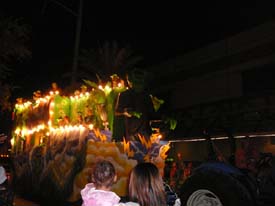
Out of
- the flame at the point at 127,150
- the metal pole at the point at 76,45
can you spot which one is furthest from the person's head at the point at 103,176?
the metal pole at the point at 76,45

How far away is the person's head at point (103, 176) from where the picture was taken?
387 centimetres

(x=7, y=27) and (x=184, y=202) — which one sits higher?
(x=7, y=27)

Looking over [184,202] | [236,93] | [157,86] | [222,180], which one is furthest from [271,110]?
[157,86]

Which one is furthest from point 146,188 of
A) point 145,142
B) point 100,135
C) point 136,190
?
point 100,135

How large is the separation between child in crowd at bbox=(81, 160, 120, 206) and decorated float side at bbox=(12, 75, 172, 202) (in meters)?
5.30

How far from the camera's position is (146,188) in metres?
3.68

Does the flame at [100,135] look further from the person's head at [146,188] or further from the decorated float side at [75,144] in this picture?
the person's head at [146,188]

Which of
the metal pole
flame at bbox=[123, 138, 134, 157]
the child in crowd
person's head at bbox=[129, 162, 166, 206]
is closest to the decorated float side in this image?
flame at bbox=[123, 138, 134, 157]

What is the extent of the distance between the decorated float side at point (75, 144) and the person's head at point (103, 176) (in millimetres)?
5303

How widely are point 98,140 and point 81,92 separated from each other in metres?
2.33

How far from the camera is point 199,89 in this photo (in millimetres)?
23828

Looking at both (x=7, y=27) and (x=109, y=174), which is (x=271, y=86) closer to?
(x=7, y=27)

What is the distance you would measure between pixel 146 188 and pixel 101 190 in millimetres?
491

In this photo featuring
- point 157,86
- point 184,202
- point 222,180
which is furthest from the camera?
point 157,86
